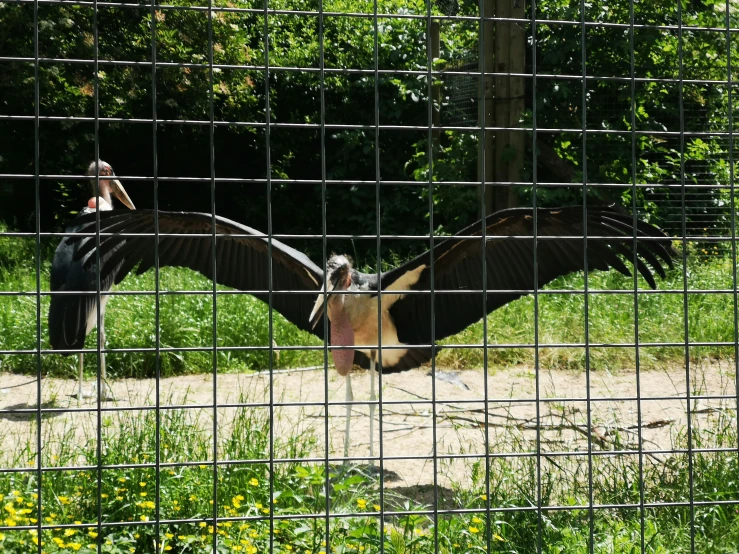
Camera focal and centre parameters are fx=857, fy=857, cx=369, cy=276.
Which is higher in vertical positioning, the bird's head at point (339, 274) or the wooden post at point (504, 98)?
the wooden post at point (504, 98)

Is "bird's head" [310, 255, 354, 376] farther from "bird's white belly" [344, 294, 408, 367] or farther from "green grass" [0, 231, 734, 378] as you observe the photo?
"green grass" [0, 231, 734, 378]

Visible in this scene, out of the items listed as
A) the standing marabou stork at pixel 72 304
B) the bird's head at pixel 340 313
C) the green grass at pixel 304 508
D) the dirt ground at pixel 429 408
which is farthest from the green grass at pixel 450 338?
the green grass at pixel 304 508

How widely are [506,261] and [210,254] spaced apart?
159 centimetres

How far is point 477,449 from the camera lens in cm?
419

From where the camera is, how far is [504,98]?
319 inches

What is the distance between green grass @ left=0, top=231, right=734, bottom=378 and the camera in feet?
20.7

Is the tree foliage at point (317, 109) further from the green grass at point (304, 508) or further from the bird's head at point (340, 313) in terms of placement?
the green grass at point (304, 508)

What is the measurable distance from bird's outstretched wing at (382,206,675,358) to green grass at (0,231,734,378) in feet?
5.19

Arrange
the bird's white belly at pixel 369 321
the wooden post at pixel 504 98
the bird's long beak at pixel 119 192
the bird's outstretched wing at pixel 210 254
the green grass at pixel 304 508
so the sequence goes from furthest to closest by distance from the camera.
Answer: the wooden post at pixel 504 98
the bird's long beak at pixel 119 192
the bird's white belly at pixel 369 321
the bird's outstretched wing at pixel 210 254
the green grass at pixel 304 508

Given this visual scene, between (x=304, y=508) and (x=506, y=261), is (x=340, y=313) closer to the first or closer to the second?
(x=506, y=261)

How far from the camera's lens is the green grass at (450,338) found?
20.7 ft

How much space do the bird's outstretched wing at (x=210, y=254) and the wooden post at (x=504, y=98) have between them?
3.18 meters

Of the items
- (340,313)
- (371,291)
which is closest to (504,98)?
(340,313)

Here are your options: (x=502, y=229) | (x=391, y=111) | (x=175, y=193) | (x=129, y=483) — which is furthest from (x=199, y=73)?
(x=129, y=483)
